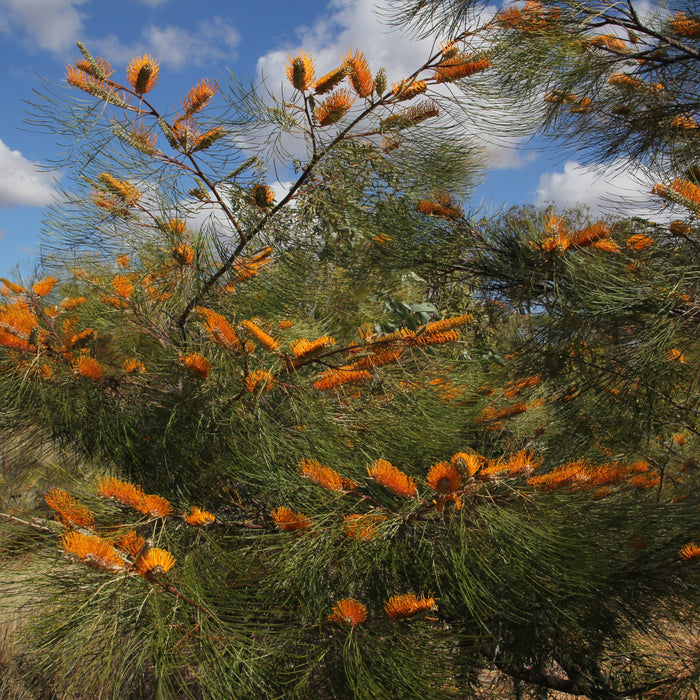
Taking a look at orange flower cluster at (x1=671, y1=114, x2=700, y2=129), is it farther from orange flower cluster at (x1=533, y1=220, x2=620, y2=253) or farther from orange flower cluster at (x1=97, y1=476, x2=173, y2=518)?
orange flower cluster at (x1=97, y1=476, x2=173, y2=518)

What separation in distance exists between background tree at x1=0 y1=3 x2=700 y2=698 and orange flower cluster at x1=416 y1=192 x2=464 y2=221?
14mm

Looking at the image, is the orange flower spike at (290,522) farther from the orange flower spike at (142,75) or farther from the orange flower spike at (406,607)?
the orange flower spike at (142,75)

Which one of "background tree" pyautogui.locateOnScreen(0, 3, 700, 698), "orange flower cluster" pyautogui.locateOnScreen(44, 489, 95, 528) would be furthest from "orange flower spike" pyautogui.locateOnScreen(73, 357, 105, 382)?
"orange flower cluster" pyautogui.locateOnScreen(44, 489, 95, 528)

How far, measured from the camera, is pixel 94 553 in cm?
79

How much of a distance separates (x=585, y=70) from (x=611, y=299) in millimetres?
890

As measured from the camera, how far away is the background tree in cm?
105

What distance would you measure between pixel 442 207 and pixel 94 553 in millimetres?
1569

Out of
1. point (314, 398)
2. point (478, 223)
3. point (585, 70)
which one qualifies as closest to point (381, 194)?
point (478, 223)

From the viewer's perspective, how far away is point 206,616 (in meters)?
0.98

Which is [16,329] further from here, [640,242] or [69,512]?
[640,242]

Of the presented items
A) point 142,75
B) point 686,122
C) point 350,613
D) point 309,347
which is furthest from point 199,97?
Answer: point 686,122

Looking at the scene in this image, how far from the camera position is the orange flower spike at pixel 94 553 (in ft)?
2.53

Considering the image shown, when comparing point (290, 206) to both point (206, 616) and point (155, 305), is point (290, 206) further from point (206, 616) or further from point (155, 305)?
point (206, 616)

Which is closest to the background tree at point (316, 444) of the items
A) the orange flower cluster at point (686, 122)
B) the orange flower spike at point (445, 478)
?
the orange flower spike at point (445, 478)
